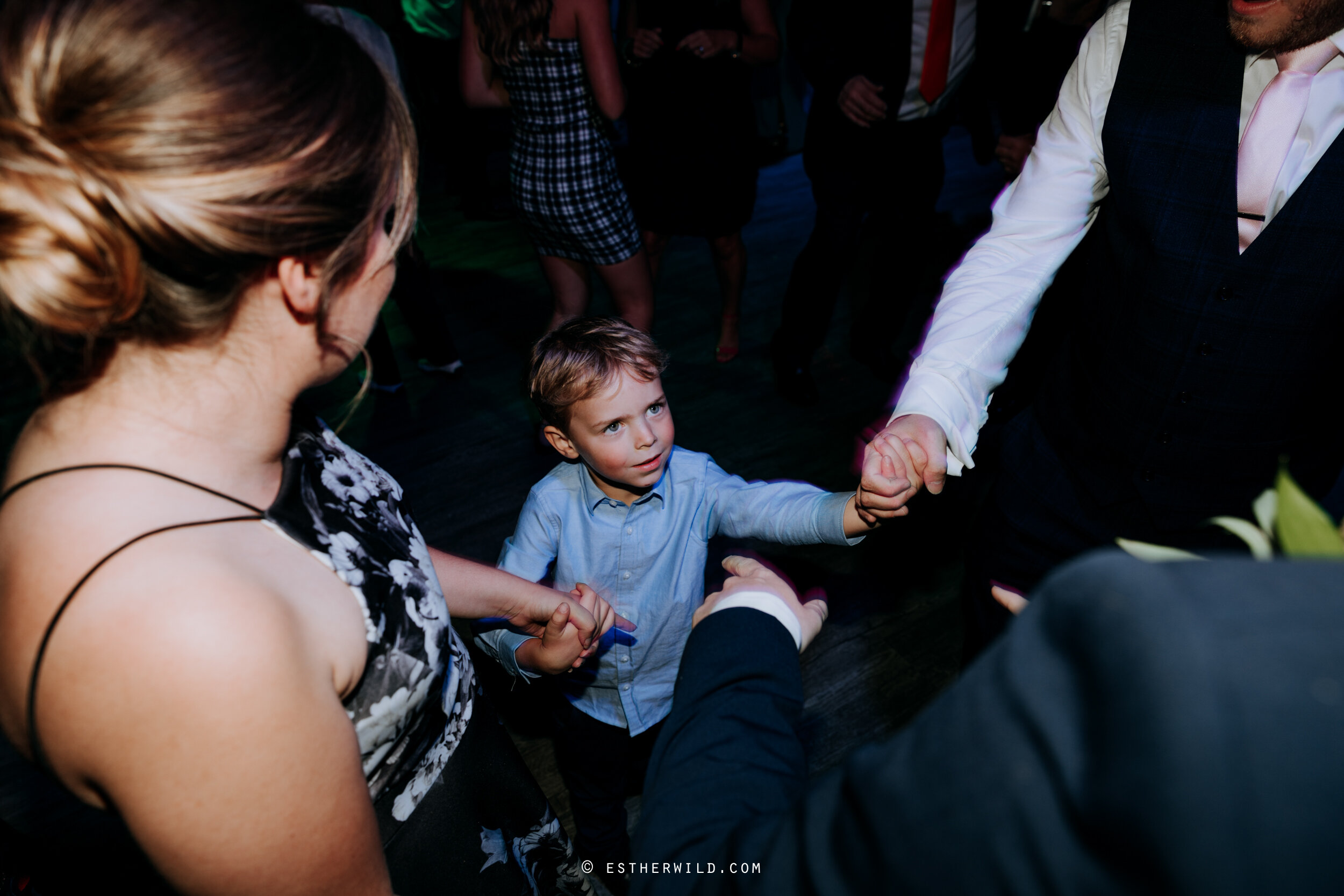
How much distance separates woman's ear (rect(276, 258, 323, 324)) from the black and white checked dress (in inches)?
77.6

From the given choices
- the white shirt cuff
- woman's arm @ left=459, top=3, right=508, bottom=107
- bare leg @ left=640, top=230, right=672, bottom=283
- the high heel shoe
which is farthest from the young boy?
the high heel shoe

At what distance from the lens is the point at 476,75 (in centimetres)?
264

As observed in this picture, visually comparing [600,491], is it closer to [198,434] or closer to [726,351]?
[198,434]

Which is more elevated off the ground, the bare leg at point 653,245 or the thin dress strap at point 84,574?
the thin dress strap at point 84,574

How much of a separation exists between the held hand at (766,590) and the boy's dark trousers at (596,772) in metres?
0.79

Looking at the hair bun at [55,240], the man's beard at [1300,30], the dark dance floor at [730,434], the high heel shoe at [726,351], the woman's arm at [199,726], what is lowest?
the dark dance floor at [730,434]

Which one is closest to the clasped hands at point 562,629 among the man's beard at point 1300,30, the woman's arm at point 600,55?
the man's beard at point 1300,30

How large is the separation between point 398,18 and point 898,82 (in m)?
4.15

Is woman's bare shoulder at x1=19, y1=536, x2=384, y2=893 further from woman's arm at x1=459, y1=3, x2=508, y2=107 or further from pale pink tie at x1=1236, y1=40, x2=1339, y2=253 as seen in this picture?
woman's arm at x1=459, y1=3, x2=508, y2=107

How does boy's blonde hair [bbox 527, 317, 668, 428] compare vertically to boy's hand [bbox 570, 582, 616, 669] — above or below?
above

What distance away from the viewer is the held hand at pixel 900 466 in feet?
3.77

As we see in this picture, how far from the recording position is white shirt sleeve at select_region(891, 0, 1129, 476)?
1.23 meters

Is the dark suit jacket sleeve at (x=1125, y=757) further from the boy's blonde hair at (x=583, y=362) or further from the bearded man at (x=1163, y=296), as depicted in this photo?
the boy's blonde hair at (x=583, y=362)

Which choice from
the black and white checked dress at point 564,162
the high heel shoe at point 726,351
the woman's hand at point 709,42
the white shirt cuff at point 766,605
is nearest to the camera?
the white shirt cuff at point 766,605
